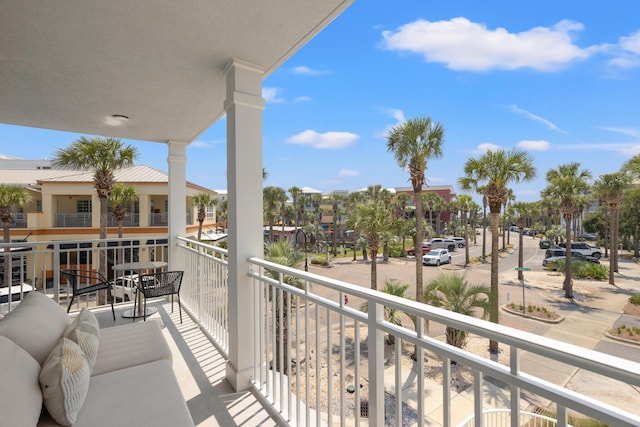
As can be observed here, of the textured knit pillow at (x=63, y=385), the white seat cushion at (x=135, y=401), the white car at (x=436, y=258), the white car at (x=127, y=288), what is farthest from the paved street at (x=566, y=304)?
the white car at (x=127, y=288)

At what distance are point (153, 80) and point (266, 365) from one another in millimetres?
2622

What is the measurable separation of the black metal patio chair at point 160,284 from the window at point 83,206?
16.0m

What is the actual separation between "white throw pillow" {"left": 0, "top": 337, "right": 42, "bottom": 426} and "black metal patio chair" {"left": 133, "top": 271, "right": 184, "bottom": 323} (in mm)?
2489

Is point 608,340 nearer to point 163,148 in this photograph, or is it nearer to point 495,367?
→ point 495,367

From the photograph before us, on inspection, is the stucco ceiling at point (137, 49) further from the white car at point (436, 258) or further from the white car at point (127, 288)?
the white car at point (436, 258)

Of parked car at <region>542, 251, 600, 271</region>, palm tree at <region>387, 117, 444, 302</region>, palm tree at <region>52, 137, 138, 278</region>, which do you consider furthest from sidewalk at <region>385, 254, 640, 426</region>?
palm tree at <region>52, 137, 138, 278</region>

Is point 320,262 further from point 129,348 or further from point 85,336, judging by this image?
point 85,336

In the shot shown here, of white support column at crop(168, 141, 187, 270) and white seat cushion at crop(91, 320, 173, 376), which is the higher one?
white support column at crop(168, 141, 187, 270)

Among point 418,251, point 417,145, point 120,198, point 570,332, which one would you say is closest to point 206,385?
point 418,251

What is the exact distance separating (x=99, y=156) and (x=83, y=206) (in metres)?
9.29

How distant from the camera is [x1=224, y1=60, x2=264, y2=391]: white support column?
2.35 metres

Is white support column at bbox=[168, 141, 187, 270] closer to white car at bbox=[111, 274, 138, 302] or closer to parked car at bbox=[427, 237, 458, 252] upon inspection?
white car at bbox=[111, 274, 138, 302]

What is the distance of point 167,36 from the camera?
2100 mm

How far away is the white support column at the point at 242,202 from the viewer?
235 cm
